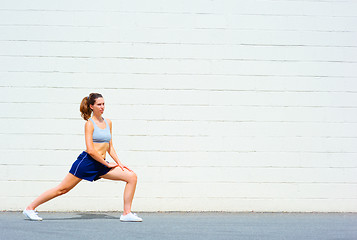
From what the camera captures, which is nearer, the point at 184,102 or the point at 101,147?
the point at 101,147

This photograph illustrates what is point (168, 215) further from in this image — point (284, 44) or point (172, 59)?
point (284, 44)

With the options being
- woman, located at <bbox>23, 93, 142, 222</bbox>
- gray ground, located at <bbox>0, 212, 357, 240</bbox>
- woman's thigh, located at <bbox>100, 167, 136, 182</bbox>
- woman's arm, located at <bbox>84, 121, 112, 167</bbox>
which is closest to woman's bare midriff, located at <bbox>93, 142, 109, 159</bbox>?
woman, located at <bbox>23, 93, 142, 222</bbox>

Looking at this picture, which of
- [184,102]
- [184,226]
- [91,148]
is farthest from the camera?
[184,102]

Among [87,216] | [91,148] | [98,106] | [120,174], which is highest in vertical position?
[98,106]

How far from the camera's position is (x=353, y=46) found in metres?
9.50

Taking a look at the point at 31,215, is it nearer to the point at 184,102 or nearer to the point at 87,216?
the point at 87,216

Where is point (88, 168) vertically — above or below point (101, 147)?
below

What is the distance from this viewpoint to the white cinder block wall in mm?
9211

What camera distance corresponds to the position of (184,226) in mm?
7824

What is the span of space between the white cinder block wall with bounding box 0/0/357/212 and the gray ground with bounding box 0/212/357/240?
40 cm

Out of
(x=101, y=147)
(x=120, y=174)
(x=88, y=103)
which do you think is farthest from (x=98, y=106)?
(x=120, y=174)

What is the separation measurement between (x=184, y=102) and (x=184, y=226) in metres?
2.15

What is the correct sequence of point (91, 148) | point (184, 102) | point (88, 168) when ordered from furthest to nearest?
point (184, 102) < point (88, 168) < point (91, 148)

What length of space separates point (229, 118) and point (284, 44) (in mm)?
1383
